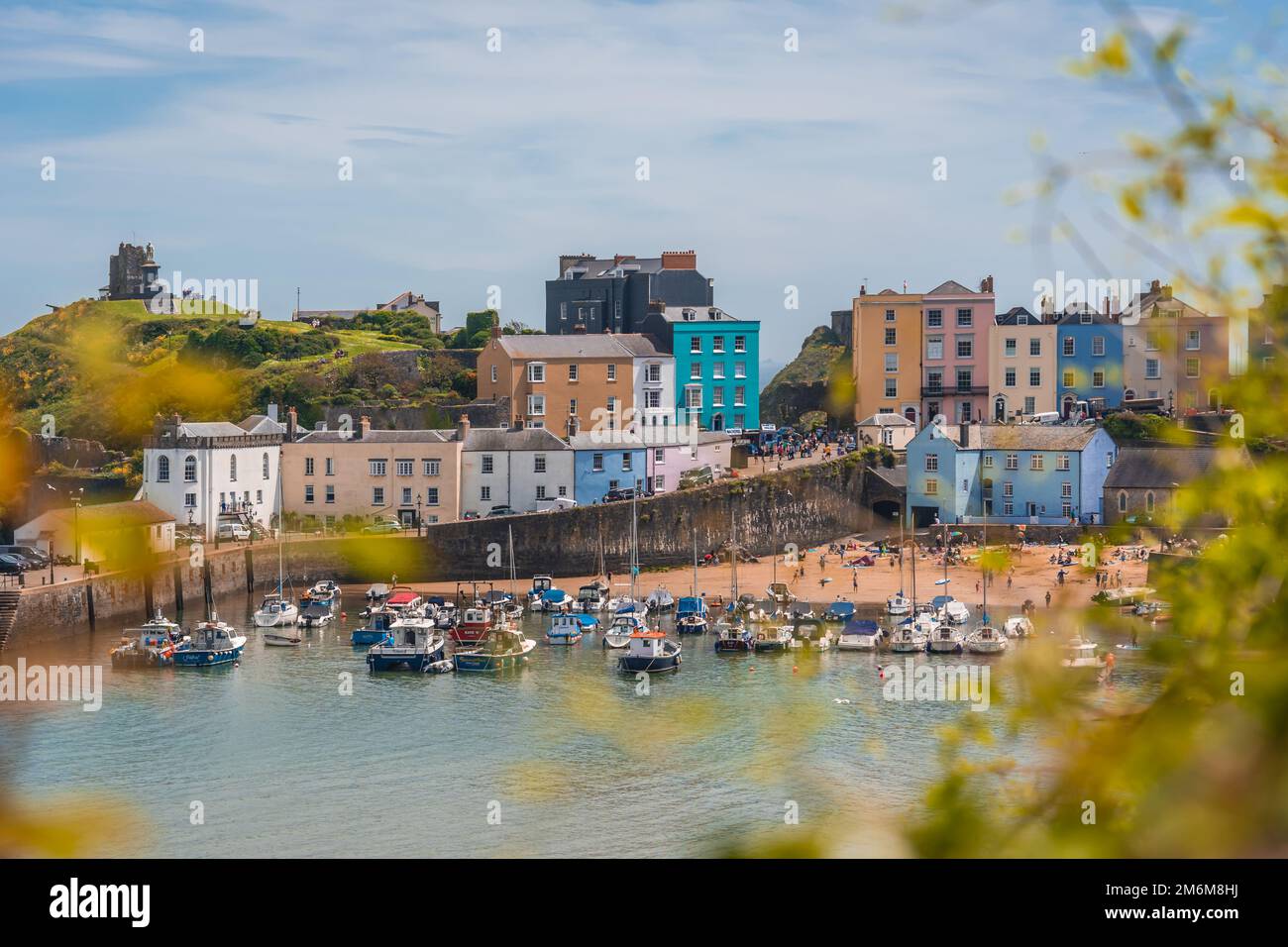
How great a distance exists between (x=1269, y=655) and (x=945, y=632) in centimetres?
2716

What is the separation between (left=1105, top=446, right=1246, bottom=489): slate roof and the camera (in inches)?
1431

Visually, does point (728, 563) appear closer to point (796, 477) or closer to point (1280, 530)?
point (796, 477)

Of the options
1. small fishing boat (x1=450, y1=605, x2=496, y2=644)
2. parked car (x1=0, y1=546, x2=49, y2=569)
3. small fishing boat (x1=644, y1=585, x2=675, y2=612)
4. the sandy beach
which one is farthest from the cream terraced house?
small fishing boat (x1=450, y1=605, x2=496, y2=644)

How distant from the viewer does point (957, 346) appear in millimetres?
43625

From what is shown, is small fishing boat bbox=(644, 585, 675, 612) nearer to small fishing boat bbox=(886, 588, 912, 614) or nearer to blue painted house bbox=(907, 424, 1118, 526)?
small fishing boat bbox=(886, 588, 912, 614)

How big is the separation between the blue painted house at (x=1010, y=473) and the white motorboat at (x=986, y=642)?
9.53 metres

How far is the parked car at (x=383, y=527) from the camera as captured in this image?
121 ft

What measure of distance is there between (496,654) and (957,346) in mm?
20292

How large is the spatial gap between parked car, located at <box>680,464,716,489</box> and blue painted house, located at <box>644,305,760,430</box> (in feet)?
8.77

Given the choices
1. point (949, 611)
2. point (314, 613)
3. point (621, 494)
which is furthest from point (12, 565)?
point (949, 611)

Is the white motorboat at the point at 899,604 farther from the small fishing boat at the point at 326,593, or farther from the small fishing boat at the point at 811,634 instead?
the small fishing boat at the point at 326,593

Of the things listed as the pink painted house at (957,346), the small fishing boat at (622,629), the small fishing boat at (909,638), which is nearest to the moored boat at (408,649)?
the small fishing boat at (622,629)

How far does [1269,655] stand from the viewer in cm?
215
